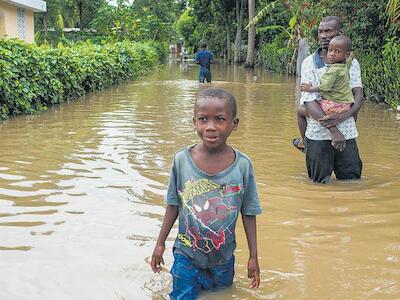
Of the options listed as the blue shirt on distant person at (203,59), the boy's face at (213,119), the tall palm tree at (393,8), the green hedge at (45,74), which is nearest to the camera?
the boy's face at (213,119)

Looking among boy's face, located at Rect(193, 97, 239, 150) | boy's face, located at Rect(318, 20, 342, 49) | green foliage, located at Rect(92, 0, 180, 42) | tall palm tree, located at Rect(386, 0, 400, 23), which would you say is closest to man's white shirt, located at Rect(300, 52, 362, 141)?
boy's face, located at Rect(318, 20, 342, 49)

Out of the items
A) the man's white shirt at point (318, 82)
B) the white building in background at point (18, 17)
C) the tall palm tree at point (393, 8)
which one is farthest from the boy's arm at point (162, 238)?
the white building in background at point (18, 17)

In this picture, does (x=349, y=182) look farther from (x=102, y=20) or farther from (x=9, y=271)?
(x=102, y=20)

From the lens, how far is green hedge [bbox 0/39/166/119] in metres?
10.2

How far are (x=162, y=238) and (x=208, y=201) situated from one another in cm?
35

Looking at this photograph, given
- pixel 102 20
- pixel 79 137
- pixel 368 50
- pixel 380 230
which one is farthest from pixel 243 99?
pixel 102 20

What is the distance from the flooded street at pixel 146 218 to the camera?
3.37m

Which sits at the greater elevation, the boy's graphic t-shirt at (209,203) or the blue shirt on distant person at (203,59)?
the blue shirt on distant person at (203,59)

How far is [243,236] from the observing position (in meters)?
4.26

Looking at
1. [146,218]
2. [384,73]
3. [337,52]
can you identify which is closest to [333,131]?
[337,52]

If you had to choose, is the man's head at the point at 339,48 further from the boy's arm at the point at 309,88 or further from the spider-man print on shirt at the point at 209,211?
the spider-man print on shirt at the point at 209,211

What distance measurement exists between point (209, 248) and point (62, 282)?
1038 millimetres

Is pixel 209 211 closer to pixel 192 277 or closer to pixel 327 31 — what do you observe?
pixel 192 277

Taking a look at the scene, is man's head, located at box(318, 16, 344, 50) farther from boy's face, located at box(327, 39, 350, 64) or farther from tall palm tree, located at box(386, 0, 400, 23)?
tall palm tree, located at box(386, 0, 400, 23)
